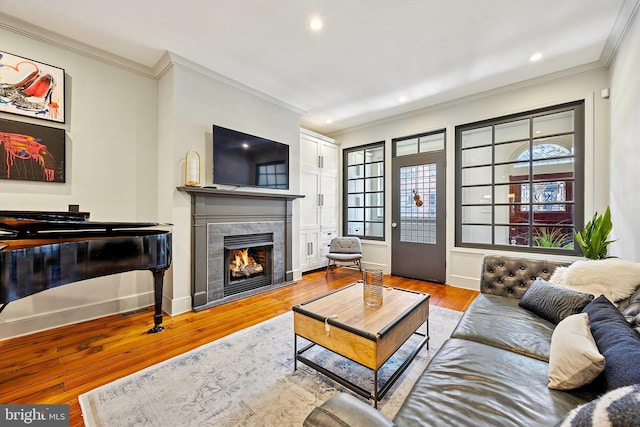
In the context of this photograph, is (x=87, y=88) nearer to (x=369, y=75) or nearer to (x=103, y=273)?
(x=103, y=273)

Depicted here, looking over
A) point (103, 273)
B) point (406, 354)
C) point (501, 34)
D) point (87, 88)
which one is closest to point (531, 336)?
point (406, 354)

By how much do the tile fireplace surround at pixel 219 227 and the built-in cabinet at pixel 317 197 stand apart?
0.82 m

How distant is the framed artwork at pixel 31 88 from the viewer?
2.40 metres

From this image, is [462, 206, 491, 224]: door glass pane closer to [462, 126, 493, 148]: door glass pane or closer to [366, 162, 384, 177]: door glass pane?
[462, 126, 493, 148]: door glass pane

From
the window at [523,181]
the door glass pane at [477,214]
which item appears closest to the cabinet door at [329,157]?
the window at [523,181]

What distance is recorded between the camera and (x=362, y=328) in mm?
1598

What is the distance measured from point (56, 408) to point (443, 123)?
5192mm

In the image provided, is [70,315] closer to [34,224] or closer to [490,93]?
[34,224]

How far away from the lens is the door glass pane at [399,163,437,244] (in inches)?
174

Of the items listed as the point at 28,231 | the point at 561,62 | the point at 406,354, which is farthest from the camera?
the point at 561,62

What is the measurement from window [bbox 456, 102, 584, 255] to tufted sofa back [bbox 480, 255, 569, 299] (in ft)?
5.15

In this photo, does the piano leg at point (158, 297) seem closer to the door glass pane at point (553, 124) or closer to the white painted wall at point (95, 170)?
the white painted wall at point (95, 170)

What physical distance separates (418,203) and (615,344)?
3611 millimetres

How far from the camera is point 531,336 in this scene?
63.4 inches
